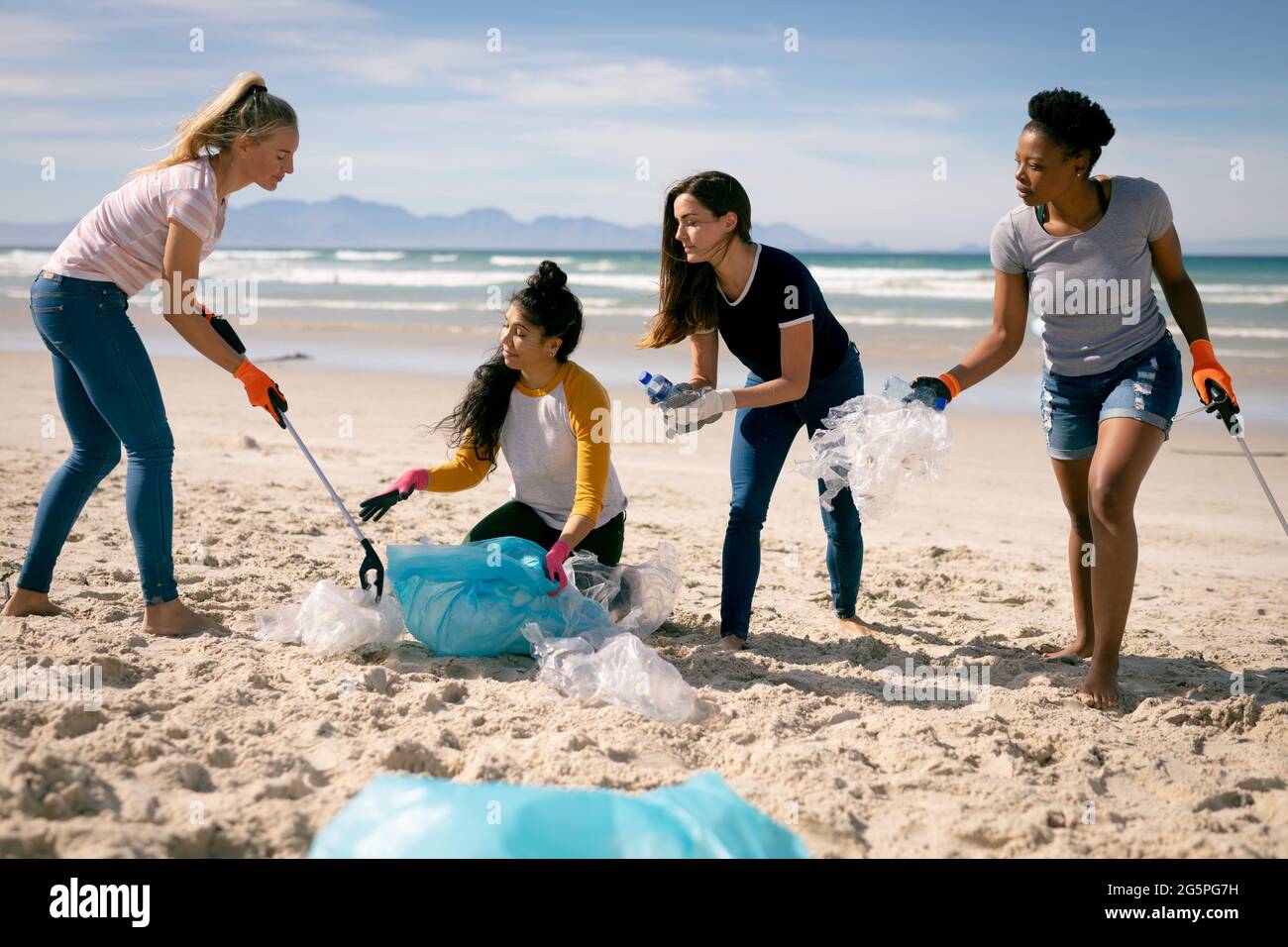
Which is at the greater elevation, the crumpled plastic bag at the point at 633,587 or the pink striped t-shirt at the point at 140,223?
the pink striped t-shirt at the point at 140,223

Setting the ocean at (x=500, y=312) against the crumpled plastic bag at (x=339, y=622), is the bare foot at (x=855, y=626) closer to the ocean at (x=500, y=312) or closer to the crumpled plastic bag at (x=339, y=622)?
the crumpled plastic bag at (x=339, y=622)

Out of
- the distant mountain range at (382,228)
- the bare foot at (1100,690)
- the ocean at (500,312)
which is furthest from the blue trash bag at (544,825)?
the distant mountain range at (382,228)

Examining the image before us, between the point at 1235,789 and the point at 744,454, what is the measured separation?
5.77 ft

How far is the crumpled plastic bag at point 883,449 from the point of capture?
342 centimetres

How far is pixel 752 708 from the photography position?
3.16m

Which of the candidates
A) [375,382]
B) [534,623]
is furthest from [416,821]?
[375,382]

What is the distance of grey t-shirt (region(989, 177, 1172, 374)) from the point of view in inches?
127

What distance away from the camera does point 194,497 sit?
570cm

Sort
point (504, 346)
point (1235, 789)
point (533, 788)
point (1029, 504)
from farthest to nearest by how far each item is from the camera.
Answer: point (1029, 504), point (504, 346), point (1235, 789), point (533, 788)

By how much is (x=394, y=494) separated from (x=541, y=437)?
1.75 feet

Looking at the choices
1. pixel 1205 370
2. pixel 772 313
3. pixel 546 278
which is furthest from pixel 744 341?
pixel 1205 370

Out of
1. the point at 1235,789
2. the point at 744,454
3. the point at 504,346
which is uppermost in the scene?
the point at 504,346

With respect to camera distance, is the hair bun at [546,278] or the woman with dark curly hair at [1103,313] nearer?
the woman with dark curly hair at [1103,313]

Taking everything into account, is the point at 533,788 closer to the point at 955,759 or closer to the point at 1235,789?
the point at 955,759
